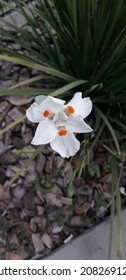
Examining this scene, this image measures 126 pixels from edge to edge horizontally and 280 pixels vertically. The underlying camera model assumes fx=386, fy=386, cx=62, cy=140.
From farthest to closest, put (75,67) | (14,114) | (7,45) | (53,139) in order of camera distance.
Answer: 1. (7,45)
2. (14,114)
3. (75,67)
4. (53,139)

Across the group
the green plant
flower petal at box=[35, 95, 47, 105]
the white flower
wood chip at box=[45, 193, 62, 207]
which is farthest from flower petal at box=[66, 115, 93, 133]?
wood chip at box=[45, 193, 62, 207]

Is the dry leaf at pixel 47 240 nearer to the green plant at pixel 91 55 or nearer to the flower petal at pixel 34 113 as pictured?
the green plant at pixel 91 55

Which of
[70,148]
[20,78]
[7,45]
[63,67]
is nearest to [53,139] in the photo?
[70,148]

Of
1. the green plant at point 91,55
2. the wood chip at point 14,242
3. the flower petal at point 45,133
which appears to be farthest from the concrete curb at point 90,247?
the flower petal at point 45,133

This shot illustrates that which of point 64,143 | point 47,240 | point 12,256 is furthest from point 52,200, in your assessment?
point 64,143

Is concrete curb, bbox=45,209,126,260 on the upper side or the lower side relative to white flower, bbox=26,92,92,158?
lower

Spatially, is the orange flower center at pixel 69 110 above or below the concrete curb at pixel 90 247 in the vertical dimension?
above

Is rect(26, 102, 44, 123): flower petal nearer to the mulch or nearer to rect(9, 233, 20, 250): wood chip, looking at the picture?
the mulch
